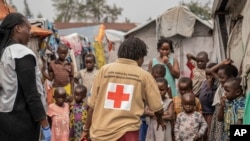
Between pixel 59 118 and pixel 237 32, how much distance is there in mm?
2662

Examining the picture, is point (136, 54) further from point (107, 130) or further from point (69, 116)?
point (69, 116)

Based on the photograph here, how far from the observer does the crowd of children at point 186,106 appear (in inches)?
201

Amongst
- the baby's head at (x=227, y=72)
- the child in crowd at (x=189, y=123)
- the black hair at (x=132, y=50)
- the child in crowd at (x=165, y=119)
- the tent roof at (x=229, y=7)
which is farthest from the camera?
the child in crowd at (x=165, y=119)

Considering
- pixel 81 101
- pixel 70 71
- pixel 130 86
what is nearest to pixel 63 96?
pixel 81 101

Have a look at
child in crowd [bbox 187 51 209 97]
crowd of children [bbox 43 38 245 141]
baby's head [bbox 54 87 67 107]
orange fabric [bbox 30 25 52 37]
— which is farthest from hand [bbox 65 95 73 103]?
child in crowd [bbox 187 51 209 97]

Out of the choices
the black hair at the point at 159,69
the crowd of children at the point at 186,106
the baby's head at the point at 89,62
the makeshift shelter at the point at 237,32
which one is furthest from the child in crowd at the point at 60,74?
the makeshift shelter at the point at 237,32

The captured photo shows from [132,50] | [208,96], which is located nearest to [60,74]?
[208,96]

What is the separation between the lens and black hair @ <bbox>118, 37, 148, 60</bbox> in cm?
434

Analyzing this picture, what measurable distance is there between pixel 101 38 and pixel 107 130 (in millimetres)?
10482

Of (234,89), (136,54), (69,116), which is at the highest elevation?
(136,54)

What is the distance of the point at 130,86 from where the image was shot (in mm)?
4184

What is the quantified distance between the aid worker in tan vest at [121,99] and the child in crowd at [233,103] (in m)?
0.95

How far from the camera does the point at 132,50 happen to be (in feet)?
14.3

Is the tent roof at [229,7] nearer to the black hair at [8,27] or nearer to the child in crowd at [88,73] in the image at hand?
the child in crowd at [88,73]
